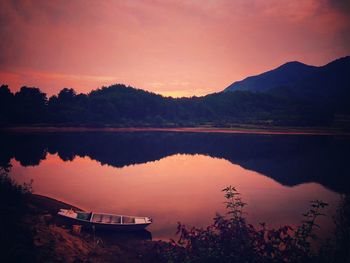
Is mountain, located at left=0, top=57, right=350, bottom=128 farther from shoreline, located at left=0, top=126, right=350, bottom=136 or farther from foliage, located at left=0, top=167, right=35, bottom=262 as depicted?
foliage, located at left=0, top=167, right=35, bottom=262

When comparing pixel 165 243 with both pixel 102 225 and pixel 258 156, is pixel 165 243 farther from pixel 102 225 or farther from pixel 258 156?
pixel 258 156

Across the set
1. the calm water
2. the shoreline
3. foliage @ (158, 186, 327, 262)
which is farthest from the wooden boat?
the shoreline

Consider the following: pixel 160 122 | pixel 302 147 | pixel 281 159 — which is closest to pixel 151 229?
pixel 281 159

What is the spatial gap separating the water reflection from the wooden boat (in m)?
1.48

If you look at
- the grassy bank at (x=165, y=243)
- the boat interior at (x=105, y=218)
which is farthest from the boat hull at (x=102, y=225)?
the grassy bank at (x=165, y=243)

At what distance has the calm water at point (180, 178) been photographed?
25.8m

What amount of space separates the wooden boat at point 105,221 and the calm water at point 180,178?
4.70 feet

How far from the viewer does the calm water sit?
2581 cm

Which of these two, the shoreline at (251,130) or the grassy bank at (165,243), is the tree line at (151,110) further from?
the grassy bank at (165,243)

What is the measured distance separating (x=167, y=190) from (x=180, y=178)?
678cm

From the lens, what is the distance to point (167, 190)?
3294cm

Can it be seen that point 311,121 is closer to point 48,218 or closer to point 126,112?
point 126,112

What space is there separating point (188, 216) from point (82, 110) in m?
112

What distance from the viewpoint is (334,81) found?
199 metres
